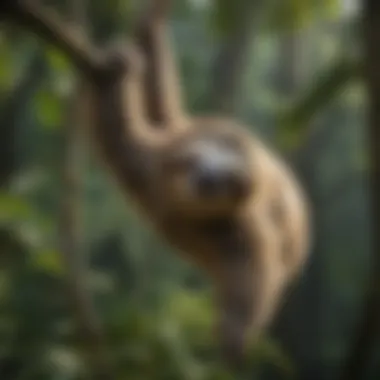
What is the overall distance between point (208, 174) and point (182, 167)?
3 cm

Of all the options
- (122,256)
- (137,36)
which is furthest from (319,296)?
(137,36)

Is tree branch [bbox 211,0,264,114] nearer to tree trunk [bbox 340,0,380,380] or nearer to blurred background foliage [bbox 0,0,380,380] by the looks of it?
blurred background foliage [bbox 0,0,380,380]

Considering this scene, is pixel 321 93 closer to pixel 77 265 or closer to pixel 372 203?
pixel 372 203

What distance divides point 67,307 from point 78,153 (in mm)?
136

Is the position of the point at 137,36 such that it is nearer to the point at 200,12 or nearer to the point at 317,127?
the point at 200,12

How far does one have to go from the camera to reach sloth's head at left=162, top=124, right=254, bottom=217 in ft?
2.27

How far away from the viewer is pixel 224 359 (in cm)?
79

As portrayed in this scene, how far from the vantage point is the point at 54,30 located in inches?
27.4

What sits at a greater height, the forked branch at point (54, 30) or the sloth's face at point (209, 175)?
the forked branch at point (54, 30)

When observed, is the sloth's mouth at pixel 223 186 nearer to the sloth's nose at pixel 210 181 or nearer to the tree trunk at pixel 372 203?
Result: the sloth's nose at pixel 210 181

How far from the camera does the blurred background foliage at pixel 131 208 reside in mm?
771

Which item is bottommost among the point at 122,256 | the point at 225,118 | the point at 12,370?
the point at 12,370

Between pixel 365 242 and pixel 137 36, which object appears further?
pixel 365 242

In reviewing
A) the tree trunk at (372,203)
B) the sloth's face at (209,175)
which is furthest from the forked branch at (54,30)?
the tree trunk at (372,203)
